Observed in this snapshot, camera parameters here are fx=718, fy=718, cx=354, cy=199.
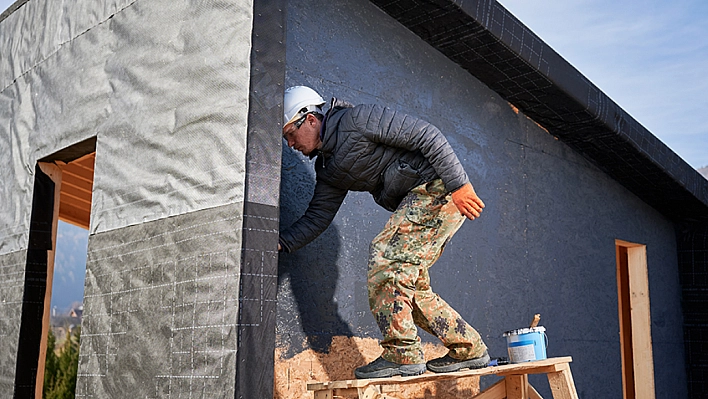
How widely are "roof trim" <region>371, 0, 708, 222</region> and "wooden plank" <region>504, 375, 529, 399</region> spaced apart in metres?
1.94

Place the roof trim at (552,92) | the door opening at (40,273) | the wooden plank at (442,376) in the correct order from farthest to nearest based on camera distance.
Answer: the roof trim at (552,92), the door opening at (40,273), the wooden plank at (442,376)

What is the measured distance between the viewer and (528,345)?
10.8 feet

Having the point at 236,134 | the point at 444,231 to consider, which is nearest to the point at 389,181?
the point at 444,231

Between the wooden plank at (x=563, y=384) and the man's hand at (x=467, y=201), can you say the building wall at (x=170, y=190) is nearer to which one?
the man's hand at (x=467, y=201)

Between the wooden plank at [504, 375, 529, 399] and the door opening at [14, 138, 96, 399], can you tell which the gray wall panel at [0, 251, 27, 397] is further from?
the wooden plank at [504, 375, 529, 399]

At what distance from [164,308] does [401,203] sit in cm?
108

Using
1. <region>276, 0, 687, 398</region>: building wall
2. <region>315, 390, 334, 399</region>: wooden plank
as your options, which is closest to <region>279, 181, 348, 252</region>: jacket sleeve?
<region>276, 0, 687, 398</region>: building wall

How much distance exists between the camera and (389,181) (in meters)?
3.12

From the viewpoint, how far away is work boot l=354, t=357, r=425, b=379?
9.32ft

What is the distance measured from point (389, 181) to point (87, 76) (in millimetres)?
1841

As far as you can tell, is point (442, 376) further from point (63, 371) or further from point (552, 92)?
point (63, 371)

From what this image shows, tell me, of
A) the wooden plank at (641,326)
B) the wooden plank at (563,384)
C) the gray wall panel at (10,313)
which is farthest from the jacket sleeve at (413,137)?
the wooden plank at (641,326)

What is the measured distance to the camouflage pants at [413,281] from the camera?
9.43 feet

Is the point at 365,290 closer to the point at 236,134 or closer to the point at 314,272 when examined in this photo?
the point at 314,272
